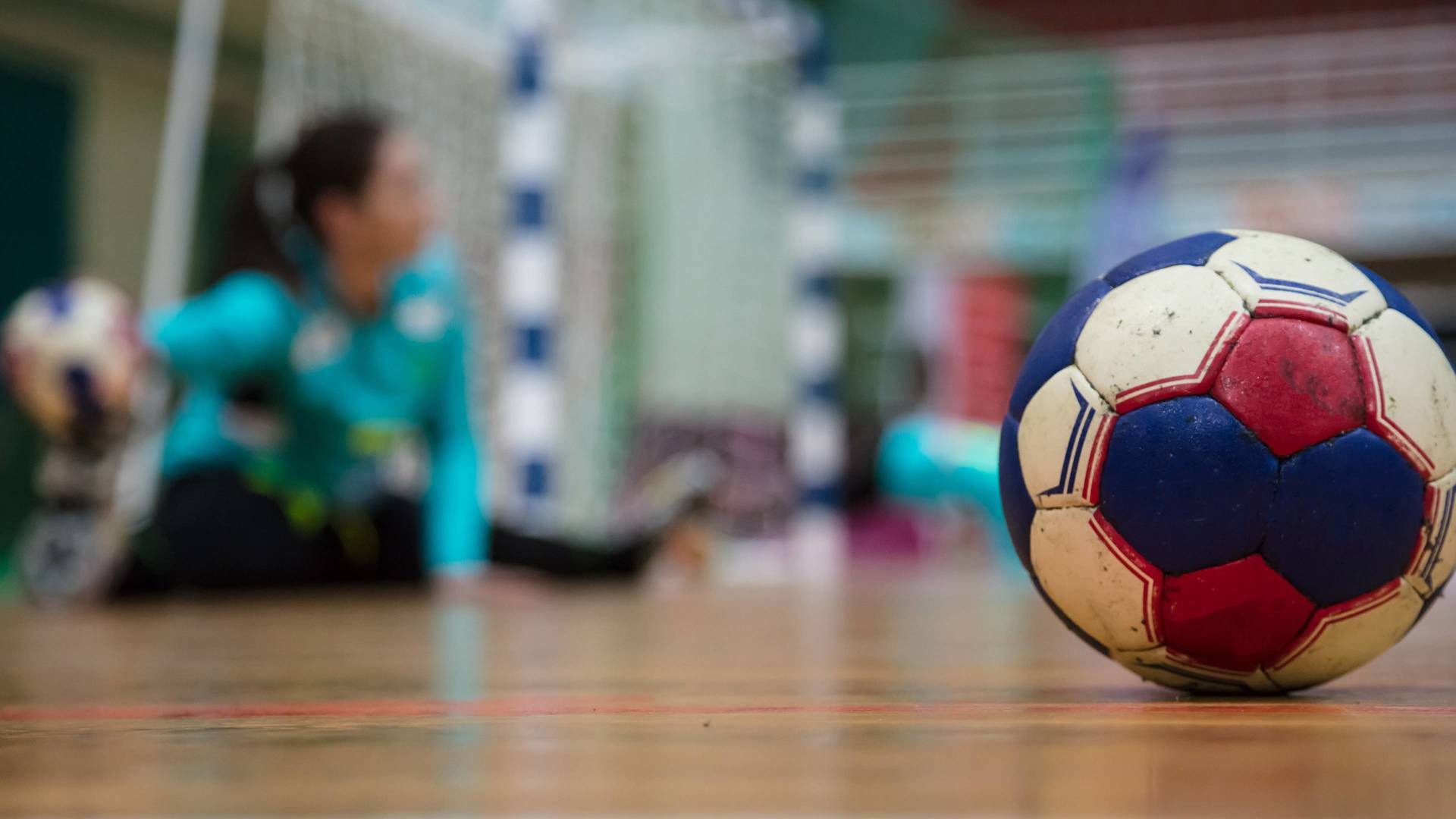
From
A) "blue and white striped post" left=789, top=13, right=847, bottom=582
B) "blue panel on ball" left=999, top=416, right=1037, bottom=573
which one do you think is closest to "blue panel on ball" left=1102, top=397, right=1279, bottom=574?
"blue panel on ball" left=999, top=416, right=1037, bottom=573

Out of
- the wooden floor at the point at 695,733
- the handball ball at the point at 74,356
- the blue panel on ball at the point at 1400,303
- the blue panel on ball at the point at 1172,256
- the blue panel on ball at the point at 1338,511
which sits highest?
the handball ball at the point at 74,356

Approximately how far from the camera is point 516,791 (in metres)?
0.65

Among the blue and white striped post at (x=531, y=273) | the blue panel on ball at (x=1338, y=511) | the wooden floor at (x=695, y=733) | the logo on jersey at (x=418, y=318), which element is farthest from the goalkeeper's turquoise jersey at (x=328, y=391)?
the blue panel on ball at (x=1338, y=511)

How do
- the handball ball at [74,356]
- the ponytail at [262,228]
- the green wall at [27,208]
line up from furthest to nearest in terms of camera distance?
the green wall at [27,208] < the ponytail at [262,228] < the handball ball at [74,356]

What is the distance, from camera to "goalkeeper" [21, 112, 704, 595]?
133 inches

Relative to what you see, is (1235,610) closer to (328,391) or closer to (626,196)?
(328,391)

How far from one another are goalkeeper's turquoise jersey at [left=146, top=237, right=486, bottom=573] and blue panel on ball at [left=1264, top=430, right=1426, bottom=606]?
263cm

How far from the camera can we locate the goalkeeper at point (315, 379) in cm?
339

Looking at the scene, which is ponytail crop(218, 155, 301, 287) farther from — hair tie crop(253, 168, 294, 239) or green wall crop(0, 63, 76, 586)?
green wall crop(0, 63, 76, 586)

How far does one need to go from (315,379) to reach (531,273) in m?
1.14

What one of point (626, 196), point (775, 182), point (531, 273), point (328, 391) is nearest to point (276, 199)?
point (328, 391)

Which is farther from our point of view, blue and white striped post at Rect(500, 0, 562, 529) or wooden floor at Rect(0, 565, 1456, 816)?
blue and white striped post at Rect(500, 0, 562, 529)

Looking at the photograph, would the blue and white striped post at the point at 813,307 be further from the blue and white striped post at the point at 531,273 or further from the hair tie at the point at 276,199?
the hair tie at the point at 276,199

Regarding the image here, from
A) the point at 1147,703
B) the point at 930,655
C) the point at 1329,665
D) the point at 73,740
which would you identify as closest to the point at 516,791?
the point at 73,740
